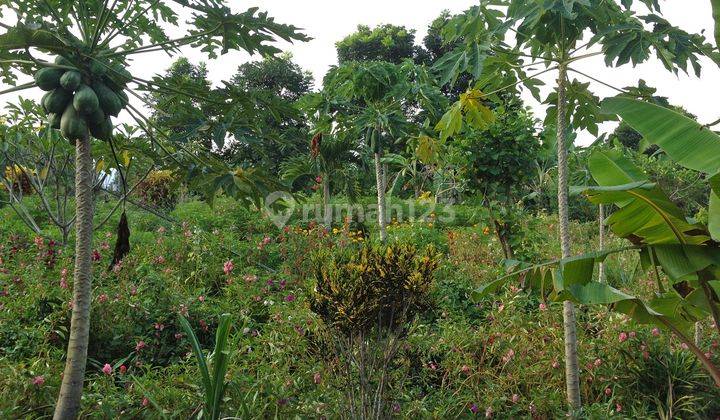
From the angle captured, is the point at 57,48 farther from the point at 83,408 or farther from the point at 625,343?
the point at 625,343

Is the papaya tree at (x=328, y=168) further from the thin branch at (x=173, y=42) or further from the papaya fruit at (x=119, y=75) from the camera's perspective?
the papaya fruit at (x=119, y=75)

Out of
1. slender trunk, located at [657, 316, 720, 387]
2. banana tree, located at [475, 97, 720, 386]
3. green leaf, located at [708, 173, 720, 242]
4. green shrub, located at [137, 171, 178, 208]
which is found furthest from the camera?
green shrub, located at [137, 171, 178, 208]

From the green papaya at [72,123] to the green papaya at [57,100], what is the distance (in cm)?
3

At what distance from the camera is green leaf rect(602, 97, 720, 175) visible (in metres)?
2.57

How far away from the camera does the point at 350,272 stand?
11.0 feet

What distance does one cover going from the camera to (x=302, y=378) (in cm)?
386

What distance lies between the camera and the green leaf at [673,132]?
101 inches

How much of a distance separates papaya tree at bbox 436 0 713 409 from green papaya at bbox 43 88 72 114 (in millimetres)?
A: 2437

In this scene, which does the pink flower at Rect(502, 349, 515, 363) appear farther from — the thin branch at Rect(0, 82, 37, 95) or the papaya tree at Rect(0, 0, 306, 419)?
the thin branch at Rect(0, 82, 37, 95)

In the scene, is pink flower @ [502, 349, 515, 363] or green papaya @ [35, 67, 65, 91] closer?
green papaya @ [35, 67, 65, 91]

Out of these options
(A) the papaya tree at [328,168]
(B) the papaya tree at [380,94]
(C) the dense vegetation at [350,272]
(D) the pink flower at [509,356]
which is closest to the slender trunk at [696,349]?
(C) the dense vegetation at [350,272]

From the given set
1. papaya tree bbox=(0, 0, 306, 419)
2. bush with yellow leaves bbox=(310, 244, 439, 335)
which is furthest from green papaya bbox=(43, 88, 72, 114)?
bush with yellow leaves bbox=(310, 244, 439, 335)

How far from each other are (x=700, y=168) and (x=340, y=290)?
81.4 inches

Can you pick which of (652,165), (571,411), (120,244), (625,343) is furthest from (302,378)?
(652,165)
